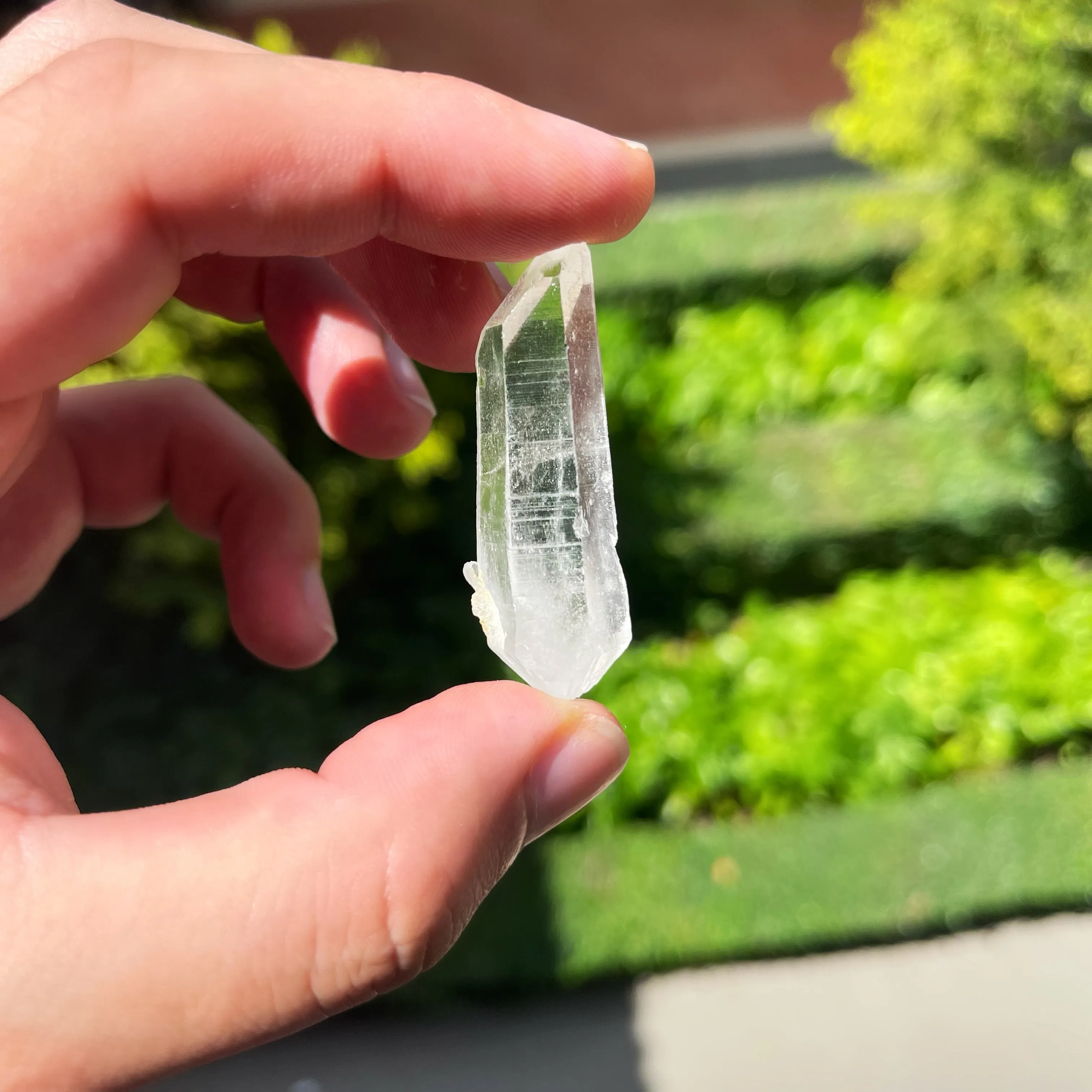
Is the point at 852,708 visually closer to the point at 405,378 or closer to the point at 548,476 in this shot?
the point at 405,378

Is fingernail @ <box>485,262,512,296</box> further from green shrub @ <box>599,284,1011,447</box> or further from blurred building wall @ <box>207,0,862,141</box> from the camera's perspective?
blurred building wall @ <box>207,0,862,141</box>

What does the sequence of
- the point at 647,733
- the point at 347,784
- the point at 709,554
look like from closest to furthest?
the point at 347,784, the point at 647,733, the point at 709,554

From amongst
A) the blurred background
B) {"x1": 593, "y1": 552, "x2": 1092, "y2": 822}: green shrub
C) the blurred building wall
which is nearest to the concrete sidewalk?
the blurred background

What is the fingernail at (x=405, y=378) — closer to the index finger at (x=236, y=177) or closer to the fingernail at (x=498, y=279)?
the fingernail at (x=498, y=279)

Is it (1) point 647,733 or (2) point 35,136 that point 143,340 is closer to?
(2) point 35,136

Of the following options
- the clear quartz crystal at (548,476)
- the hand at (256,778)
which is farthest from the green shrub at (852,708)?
the hand at (256,778)

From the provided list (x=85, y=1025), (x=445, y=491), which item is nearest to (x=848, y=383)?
(x=445, y=491)
